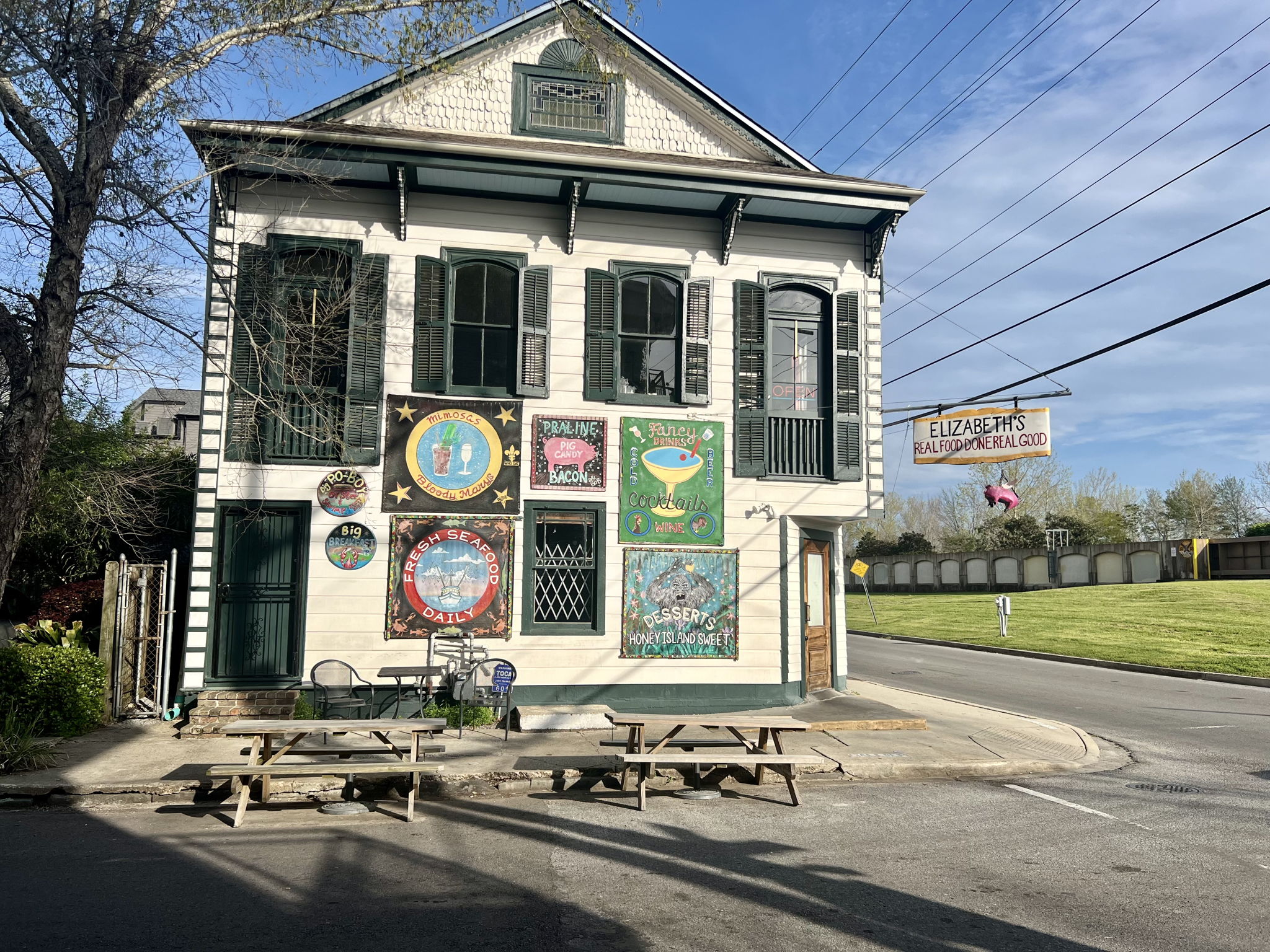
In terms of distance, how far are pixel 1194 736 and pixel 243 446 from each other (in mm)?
13306

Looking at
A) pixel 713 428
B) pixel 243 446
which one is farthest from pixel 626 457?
pixel 243 446

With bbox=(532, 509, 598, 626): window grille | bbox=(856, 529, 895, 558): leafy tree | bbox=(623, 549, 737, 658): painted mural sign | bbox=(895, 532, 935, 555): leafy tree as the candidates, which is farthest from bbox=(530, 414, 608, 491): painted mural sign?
bbox=(856, 529, 895, 558): leafy tree

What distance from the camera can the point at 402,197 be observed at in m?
12.2

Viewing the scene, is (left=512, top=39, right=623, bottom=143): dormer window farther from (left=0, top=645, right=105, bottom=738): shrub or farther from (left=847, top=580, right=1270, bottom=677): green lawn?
(left=847, top=580, right=1270, bottom=677): green lawn

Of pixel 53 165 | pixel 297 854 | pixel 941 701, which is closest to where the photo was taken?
pixel 297 854

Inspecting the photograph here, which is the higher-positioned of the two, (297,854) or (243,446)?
(243,446)

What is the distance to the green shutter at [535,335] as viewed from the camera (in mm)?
12633

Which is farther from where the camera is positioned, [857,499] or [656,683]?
[857,499]

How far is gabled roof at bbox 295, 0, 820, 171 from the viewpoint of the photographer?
42.8ft

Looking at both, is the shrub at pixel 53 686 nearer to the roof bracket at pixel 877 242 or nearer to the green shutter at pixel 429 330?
the green shutter at pixel 429 330

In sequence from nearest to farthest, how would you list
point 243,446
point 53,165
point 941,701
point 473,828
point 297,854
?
point 297,854 → point 473,828 → point 53,165 → point 243,446 → point 941,701

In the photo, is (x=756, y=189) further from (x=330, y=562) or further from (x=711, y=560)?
(x=330, y=562)

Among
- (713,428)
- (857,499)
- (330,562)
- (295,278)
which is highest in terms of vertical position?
(295,278)

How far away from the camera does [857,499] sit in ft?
44.3
